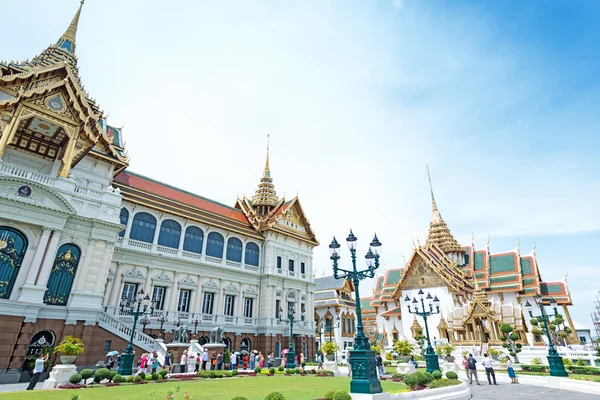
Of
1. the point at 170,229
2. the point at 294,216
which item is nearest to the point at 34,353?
the point at 170,229

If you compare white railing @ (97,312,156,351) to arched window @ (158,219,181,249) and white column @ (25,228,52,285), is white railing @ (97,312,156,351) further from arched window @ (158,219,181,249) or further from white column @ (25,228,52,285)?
arched window @ (158,219,181,249)

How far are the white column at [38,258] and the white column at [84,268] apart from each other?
184 cm

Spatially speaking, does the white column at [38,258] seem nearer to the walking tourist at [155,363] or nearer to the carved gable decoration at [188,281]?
the walking tourist at [155,363]

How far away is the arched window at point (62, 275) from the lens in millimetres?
15805

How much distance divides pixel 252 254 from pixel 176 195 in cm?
853

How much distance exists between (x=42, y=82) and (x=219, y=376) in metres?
18.0

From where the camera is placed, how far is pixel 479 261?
143 ft

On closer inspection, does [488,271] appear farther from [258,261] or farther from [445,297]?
[258,261]

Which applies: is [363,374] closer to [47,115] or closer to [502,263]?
[47,115]

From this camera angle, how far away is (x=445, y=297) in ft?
128

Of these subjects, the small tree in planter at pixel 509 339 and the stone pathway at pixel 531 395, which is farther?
the small tree in planter at pixel 509 339

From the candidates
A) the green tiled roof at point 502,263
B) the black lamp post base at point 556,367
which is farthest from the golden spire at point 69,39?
the green tiled roof at point 502,263

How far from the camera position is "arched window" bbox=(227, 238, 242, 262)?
94.0 feet

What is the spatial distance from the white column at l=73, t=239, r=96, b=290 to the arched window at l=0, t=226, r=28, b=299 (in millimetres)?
2433
